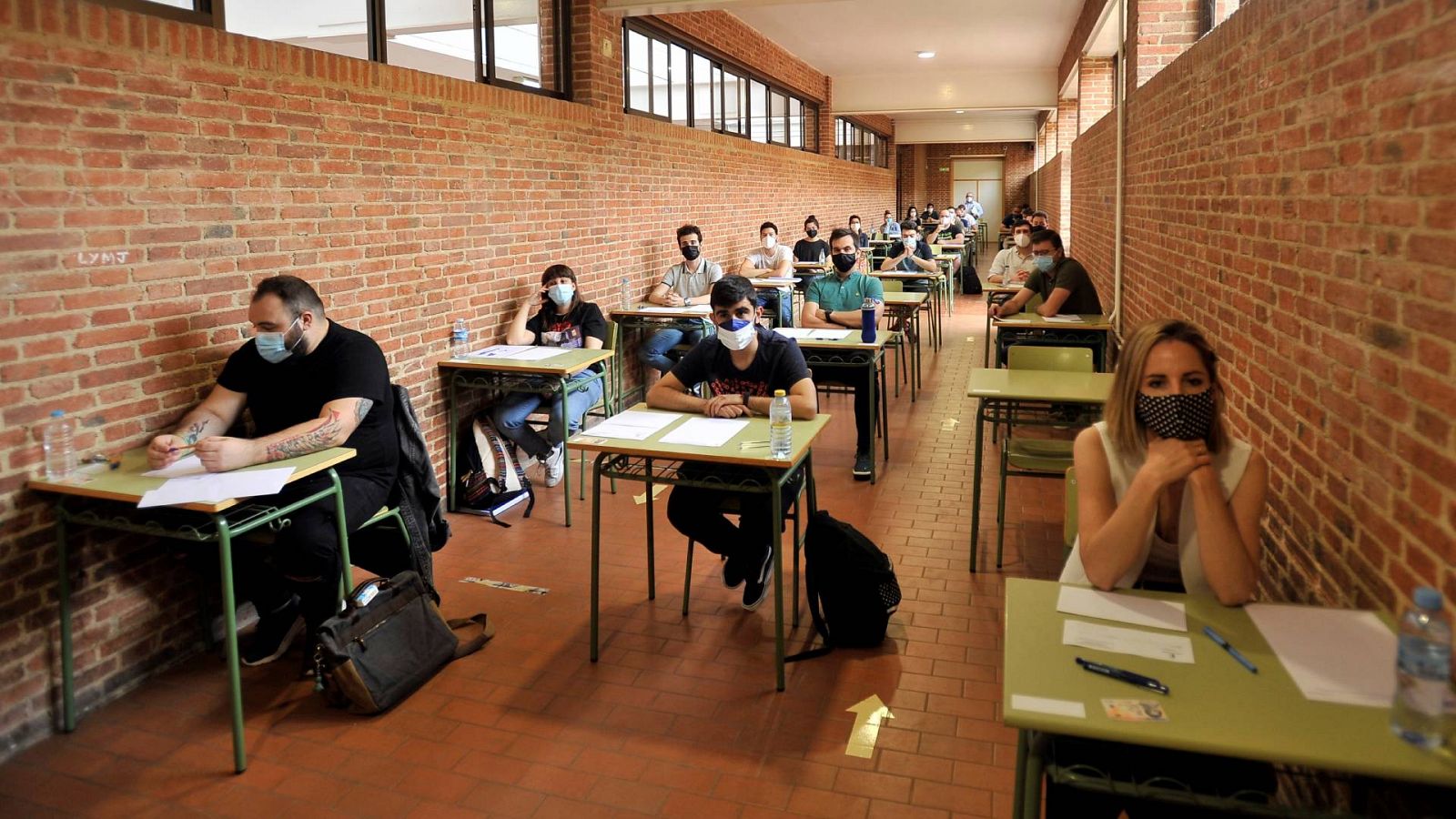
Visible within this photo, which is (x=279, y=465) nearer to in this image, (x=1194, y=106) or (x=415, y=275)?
(x=415, y=275)

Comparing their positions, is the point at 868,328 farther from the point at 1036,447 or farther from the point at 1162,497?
the point at 1162,497

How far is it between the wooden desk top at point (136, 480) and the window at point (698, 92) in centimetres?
524

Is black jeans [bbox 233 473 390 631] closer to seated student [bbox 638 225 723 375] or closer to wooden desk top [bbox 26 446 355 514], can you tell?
wooden desk top [bbox 26 446 355 514]

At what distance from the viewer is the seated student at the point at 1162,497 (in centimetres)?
205

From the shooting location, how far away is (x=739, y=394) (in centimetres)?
403

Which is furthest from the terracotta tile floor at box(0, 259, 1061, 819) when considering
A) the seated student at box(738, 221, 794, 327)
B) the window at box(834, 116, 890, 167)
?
the window at box(834, 116, 890, 167)

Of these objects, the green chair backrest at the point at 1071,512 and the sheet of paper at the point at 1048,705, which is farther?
the green chair backrest at the point at 1071,512

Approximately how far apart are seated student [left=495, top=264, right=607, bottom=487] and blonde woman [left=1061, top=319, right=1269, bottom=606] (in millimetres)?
3582

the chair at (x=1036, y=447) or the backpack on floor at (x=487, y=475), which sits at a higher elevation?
the chair at (x=1036, y=447)

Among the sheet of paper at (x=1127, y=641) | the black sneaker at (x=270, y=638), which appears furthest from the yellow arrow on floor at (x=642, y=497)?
the sheet of paper at (x=1127, y=641)

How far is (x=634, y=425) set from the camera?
3746 mm

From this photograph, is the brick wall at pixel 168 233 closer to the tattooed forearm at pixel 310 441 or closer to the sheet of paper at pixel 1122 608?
the tattooed forearm at pixel 310 441

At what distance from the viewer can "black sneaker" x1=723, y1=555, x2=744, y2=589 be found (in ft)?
13.0

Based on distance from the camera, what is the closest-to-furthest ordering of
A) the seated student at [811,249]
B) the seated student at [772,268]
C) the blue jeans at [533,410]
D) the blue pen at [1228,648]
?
1. the blue pen at [1228,648]
2. the blue jeans at [533,410]
3. the seated student at [772,268]
4. the seated student at [811,249]
